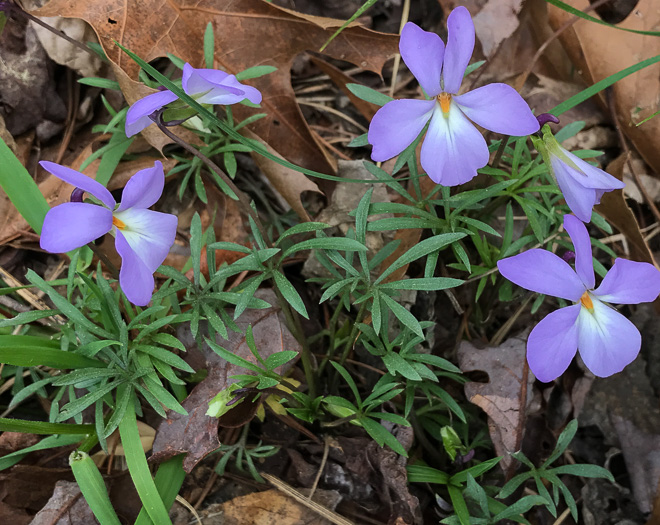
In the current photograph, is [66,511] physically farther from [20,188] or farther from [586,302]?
[586,302]

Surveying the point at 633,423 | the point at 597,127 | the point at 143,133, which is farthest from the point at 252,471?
the point at 597,127

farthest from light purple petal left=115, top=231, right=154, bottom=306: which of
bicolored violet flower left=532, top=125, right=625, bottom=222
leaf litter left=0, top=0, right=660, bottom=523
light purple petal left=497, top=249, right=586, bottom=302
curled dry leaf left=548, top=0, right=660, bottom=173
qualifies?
curled dry leaf left=548, top=0, right=660, bottom=173

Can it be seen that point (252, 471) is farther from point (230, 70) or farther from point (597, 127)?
point (597, 127)

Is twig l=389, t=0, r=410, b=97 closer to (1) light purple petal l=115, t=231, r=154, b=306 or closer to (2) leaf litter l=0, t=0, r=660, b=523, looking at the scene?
(2) leaf litter l=0, t=0, r=660, b=523

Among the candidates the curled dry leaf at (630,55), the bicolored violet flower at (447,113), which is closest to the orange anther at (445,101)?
the bicolored violet flower at (447,113)

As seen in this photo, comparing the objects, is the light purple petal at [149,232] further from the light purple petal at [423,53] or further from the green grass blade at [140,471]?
the light purple petal at [423,53]

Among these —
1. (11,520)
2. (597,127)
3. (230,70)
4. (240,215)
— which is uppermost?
(230,70)
